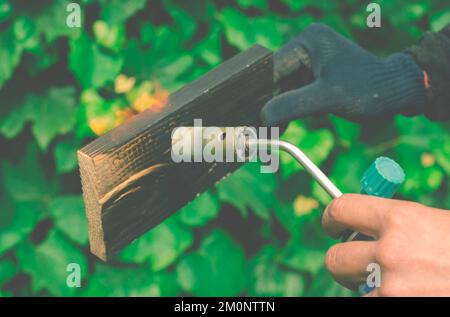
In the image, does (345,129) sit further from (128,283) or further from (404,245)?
(404,245)

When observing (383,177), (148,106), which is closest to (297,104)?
A: (383,177)

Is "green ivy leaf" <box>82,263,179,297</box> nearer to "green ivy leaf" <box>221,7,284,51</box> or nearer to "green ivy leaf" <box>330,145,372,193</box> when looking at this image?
"green ivy leaf" <box>330,145,372,193</box>

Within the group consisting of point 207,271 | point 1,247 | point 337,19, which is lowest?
point 207,271

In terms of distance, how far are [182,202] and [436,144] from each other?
1046 millimetres

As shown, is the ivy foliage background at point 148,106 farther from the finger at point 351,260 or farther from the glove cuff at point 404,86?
the finger at point 351,260

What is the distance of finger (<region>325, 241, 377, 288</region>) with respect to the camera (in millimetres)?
1020

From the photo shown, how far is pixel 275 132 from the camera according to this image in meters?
1.24

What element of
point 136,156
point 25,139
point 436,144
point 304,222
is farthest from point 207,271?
point 136,156

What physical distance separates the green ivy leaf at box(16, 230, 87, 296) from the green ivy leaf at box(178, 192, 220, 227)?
1.05ft

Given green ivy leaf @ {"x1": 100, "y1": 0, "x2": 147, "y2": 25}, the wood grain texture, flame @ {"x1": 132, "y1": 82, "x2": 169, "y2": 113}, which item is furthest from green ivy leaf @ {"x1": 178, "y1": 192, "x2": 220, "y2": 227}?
the wood grain texture

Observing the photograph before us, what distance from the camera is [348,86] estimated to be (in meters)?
1.35

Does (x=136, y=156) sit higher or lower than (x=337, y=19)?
A: higher

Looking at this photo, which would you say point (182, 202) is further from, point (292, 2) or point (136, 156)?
point (292, 2)

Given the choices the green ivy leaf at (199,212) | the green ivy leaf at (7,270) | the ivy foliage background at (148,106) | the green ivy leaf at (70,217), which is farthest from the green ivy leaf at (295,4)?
the green ivy leaf at (7,270)
